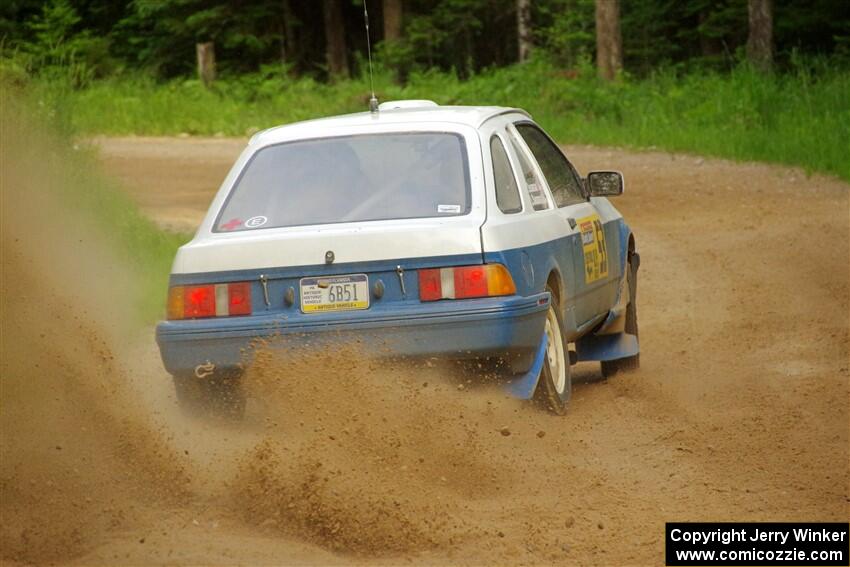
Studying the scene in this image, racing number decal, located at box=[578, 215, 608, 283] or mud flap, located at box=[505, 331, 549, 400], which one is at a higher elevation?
racing number decal, located at box=[578, 215, 608, 283]

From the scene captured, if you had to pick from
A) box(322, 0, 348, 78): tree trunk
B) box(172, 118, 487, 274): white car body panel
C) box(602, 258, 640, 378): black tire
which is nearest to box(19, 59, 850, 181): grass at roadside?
box(322, 0, 348, 78): tree trunk

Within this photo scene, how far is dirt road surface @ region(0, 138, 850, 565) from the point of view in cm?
536

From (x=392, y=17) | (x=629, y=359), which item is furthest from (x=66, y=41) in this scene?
(x=629, y=359)

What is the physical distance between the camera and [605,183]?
8789mm

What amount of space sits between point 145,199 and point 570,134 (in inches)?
315

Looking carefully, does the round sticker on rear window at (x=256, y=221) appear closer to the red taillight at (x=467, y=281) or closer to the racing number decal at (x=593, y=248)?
the red taillight at (x=467, y=281)

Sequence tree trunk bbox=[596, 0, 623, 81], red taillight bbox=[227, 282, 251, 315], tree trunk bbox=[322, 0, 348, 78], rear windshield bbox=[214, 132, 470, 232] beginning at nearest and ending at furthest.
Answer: red taillight bbox=[227, 282, 251, 315]
rear windshield bbox=[214, 132, 470, 232]
tree trunk bbox=[596, 0, 623, 81]
tree trunk bbox=[322, 0, 348, 78]

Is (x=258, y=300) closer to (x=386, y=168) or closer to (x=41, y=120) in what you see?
(x=386, y=168)

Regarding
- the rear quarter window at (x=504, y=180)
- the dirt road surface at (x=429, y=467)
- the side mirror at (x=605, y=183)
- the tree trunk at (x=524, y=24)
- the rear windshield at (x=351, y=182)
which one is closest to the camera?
the dirt road surface at (x=429, y=467)

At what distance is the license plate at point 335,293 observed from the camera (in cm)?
682

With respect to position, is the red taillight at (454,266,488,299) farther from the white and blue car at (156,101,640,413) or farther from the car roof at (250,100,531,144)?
the car roof at (250,100,531,144)

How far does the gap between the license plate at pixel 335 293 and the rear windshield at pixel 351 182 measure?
0.36 meters

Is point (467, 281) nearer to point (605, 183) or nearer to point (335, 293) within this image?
point (335, 293)

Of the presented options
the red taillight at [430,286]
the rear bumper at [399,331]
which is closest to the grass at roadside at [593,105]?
the rear bumper at [399,331]
